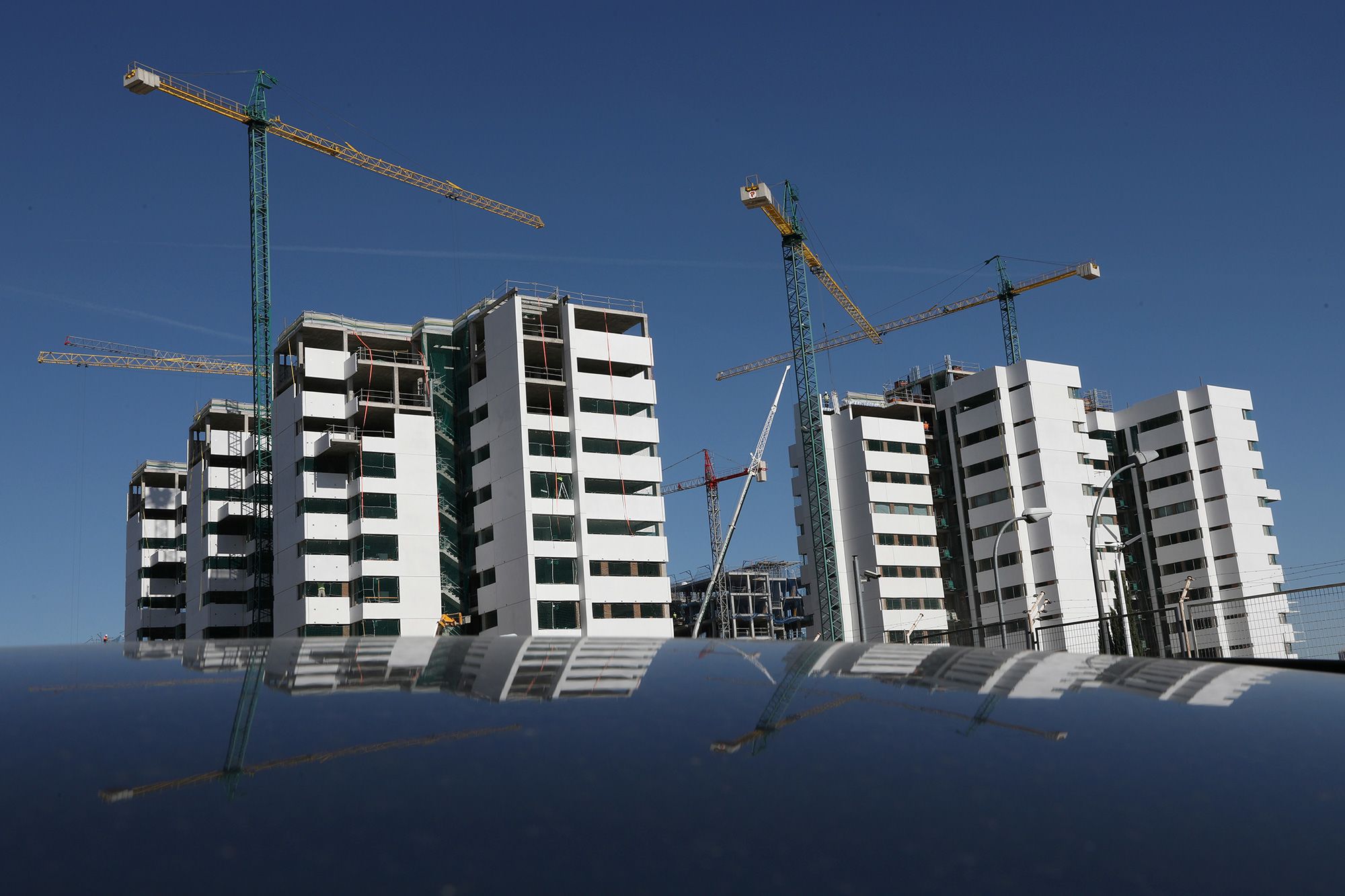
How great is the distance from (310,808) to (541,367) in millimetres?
79596

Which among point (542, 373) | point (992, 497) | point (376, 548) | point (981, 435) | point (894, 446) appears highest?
point (542, 373)

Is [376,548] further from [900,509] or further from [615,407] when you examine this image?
[900,509]

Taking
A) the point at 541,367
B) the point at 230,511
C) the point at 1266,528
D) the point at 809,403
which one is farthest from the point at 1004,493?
the point at 230,511

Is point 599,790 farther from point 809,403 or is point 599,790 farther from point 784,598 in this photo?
point 784,598

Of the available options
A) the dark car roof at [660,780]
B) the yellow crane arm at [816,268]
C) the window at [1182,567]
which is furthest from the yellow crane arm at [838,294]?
the dark car roof at [660,780]

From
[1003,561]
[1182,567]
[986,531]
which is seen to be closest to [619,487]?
[1003,561]

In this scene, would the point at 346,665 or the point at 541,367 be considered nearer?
the point at 346,665

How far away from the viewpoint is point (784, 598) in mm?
177625

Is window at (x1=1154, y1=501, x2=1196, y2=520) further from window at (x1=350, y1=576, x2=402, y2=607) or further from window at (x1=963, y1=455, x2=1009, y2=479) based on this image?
window at (x1=350, y1=576, x2=402, y2=607)

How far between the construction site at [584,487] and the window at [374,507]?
13 centimetres

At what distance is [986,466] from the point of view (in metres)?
111

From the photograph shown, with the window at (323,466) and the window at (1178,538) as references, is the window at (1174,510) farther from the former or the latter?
the window at (323,466)

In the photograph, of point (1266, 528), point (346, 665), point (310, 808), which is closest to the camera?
point (310, 808)

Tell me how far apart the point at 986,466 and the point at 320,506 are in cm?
5985
